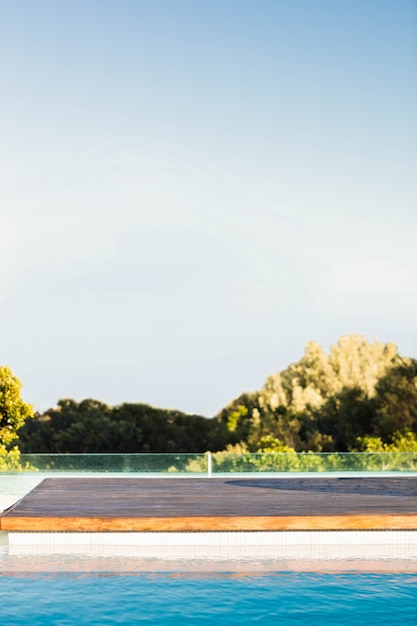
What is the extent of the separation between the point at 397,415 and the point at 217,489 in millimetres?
18645

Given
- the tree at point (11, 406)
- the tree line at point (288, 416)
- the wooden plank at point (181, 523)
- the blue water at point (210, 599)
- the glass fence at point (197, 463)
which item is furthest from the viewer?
the tree line at point (288, 416)

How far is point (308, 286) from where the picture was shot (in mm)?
28812

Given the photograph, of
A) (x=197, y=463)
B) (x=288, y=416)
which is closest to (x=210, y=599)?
(x=197, y=463)

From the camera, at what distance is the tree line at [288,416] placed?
25500mm

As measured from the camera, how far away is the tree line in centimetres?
2550

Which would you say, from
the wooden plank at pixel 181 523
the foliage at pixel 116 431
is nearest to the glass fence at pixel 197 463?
the wooden plank at pixel 181 523

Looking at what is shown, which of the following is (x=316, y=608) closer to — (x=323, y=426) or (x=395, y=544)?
(x=395, y=544)

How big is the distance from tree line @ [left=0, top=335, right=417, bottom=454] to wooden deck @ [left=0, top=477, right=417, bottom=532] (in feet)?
51.2

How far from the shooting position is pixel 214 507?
236 inches

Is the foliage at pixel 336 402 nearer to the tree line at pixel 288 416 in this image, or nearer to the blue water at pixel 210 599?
the tree line at pixel 288 416

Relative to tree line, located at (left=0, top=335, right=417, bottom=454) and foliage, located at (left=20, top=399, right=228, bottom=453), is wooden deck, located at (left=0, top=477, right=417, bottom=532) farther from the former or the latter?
foliage, located at (left=20, top=399, right=228, bottom=453)

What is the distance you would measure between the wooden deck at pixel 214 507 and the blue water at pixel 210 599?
419 millimetres

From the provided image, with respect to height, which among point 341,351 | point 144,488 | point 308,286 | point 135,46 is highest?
point 135,46

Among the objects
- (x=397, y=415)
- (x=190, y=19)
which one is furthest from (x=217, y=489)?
(x=397, y=415)
